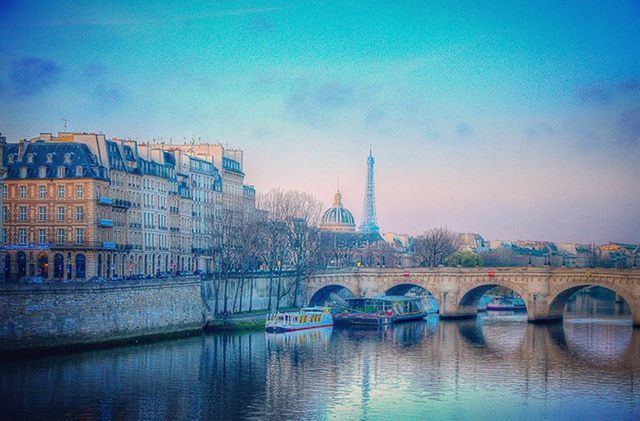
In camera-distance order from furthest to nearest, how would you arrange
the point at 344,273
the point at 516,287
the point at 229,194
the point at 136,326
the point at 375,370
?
1. the point at 229,194
2. the point at 344,273
3. the point at 516,287
4. the point at 136,326
5. the point at 375,370

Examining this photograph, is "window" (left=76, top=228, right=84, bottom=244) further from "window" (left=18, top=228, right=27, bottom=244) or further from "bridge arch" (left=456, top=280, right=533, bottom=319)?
"bridge arch" (left=456, top=280, right=533, bottom=319)

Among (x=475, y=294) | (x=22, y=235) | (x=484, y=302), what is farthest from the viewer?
(x=484, y=302)

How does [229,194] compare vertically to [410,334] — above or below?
above

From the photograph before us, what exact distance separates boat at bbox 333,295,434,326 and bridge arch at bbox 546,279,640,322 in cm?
1366

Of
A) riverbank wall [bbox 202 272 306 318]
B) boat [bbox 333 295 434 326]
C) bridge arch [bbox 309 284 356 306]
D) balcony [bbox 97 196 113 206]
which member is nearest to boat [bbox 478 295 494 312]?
boat [bbox 333 295 434 326]

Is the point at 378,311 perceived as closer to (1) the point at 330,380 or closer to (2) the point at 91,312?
(2) the point at 91,312

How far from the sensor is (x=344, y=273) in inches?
4313

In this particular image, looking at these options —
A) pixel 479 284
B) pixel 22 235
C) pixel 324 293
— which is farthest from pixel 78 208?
pixel 479 284

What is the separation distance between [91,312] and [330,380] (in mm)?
16862

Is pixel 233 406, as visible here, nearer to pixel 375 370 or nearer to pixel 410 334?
pixel 375 370

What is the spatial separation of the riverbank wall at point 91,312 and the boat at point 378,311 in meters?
20.0

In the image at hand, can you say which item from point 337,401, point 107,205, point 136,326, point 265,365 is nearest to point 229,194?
point 107,205

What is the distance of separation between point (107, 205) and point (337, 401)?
40946mm

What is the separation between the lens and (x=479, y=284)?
10281 cm
